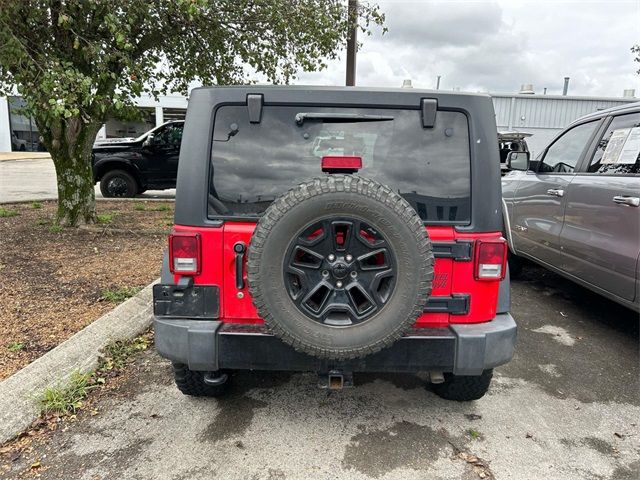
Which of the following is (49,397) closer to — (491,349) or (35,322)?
(35,322)

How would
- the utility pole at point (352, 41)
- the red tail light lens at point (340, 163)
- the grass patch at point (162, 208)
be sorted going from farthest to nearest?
1. the grass patch at point (162, 208)
2. the utility pole at point (352, 41)
3. the red tail light lens at point (340, 163)

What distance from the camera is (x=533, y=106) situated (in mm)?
16625

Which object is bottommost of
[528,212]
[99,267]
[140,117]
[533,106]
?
[99,267]

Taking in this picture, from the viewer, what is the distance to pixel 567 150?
15.0 ft

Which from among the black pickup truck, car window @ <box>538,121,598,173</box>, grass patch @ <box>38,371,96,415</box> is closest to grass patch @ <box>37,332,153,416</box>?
grass patch @ <box>38,371,96,415</box>

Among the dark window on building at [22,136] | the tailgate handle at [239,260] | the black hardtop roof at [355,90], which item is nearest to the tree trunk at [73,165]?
the black hardtop roof at [355,90]

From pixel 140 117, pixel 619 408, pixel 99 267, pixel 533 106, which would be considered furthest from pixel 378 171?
pixel 533 106

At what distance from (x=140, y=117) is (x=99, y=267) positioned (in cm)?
258

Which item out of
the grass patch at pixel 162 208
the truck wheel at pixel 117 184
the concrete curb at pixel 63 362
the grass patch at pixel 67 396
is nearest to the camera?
the concrete curb at pixel 63 362

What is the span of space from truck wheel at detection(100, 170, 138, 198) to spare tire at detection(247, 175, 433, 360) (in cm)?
970

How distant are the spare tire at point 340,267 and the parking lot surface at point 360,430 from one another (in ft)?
2.29

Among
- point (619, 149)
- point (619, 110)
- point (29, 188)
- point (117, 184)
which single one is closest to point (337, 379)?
point (619, 149)

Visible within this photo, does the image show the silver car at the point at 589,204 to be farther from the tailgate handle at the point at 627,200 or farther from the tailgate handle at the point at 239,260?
the tailgate handle at the point at 239,260

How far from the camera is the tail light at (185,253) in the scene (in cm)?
234
